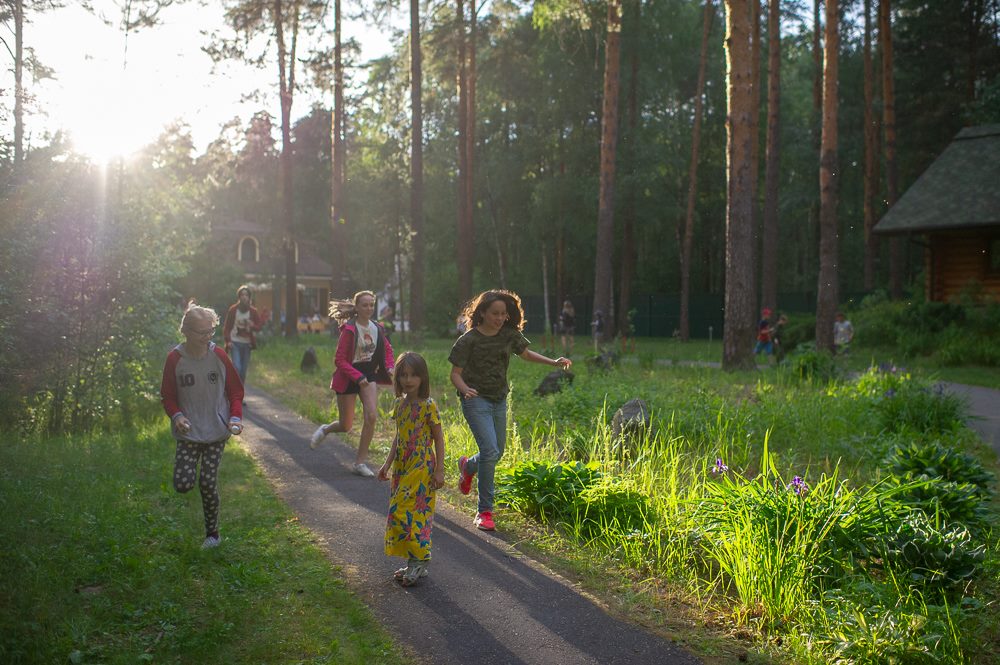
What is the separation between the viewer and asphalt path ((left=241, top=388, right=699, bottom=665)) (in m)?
4.50

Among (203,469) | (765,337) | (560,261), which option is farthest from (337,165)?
(203,469)

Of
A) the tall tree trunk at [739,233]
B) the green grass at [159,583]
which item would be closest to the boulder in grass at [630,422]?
the green grass at [159,583]

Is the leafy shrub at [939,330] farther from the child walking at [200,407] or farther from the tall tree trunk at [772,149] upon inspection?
the child walking at [200,407]

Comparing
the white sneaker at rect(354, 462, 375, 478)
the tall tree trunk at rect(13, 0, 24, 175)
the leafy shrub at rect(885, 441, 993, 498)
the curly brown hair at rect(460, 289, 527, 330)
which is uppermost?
the tall tree trunk at rect(13, 0, 24, 175)

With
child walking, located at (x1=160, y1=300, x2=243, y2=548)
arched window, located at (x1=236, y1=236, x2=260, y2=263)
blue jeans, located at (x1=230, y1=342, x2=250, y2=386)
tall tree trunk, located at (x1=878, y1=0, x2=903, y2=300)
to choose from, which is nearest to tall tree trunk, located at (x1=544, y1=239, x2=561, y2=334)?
arched window, located at (x1=236, y1=236, x2=260, y2=263)

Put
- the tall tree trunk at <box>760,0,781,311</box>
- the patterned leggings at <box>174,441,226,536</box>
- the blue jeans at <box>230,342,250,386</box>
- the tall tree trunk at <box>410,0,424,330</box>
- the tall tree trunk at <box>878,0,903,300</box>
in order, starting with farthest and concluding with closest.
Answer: the tall tree trunk at <box>878,0,903,300</box> < the tall tree trunk at <box>410,0,424,330</box> < the tall tree trunk at <box>760,0,781,311</box> < the blue jeans at <box>230,342,250,386</box> < the patterned leggings at <box>174,441,226,536</box>

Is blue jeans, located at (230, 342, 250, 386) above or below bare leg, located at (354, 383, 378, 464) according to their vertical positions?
above

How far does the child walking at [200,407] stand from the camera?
19.9ft

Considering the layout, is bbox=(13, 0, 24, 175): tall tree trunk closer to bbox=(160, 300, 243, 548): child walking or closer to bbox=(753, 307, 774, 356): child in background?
bbox=(160, 300, 243, 548): child walking

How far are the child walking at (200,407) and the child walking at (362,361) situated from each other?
277 centimetres

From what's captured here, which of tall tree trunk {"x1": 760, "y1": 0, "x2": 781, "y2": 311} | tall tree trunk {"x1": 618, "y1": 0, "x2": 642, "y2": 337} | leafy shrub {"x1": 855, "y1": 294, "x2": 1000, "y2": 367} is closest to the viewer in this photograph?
leafy shrub {"x1": 855, "y1": 294, "x2": 1000, "y2": 367}

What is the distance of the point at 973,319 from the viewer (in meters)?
24.5

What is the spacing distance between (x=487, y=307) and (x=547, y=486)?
163 cm

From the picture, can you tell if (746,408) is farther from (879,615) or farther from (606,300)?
(606,300)
